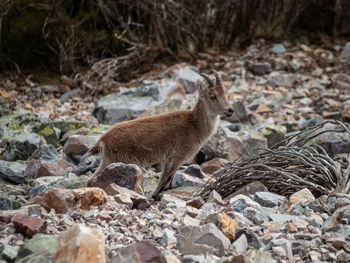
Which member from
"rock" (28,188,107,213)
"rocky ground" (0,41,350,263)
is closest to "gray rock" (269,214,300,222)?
"rocky ground" (0,41,350,263)

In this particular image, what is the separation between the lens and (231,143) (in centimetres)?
816

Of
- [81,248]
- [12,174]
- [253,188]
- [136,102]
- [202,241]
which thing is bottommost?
[136,102]

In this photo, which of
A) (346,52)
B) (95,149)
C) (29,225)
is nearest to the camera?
(29,225)

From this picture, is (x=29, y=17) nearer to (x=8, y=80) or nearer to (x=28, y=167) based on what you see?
(x=8, y=80)

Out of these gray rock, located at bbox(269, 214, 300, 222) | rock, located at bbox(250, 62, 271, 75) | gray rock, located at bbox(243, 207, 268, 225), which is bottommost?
rock, located at bbox(250, 62, 271, 75)

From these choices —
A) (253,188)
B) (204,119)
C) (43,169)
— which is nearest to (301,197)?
(253,188)

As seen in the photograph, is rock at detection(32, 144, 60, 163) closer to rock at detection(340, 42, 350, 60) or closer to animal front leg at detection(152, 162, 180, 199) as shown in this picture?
animal front leg at detection(152, 162, 180, 199)

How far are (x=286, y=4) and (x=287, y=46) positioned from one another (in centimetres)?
124

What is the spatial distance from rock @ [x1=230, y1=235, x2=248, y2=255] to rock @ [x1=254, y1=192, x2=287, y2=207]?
107cm

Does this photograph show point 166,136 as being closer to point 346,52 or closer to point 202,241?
point 202,241

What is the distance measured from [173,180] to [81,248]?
3.59 meters

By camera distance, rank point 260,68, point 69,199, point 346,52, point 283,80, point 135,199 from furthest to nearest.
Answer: point 346,52, point 260,68, point 283,80, point 135,199, point 69,199

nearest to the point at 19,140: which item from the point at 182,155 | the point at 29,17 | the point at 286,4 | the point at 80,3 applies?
the point at 182,155

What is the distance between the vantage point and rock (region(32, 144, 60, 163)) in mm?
7043
